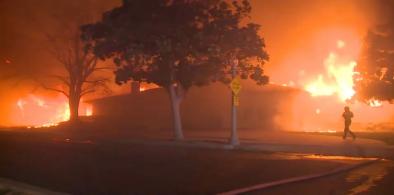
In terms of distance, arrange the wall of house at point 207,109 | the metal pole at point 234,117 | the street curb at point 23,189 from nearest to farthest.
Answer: the street curb at point 23,189, the metal pole at point 234,117, the wall of house at point 207,109

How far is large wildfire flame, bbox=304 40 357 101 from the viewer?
5881cm

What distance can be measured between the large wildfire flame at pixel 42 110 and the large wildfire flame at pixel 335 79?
1184 inches

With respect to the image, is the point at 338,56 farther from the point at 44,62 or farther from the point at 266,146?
the point at 266,146

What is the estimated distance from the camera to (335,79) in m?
60.9

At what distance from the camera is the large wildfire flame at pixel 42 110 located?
73.1 metres

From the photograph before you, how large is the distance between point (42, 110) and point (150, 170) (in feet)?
211

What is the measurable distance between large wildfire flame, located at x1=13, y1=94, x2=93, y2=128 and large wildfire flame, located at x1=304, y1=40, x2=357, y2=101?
30.1 meters

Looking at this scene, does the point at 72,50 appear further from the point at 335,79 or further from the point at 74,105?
the point at 335,79

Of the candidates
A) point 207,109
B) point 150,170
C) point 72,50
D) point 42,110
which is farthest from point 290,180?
point 42,110

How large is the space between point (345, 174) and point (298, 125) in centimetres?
3135

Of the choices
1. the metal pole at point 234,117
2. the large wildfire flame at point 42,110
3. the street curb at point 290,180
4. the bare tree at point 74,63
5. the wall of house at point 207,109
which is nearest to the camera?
the street curb at point 290,180

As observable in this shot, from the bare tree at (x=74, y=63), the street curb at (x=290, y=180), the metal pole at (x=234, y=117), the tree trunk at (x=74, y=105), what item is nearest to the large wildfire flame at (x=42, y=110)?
the bare tree at (x=74, y=63)

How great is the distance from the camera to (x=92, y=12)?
5053 cm

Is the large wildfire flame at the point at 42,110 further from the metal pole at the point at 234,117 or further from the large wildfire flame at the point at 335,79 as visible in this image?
the metal pole at the point at 234,117
